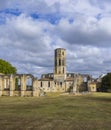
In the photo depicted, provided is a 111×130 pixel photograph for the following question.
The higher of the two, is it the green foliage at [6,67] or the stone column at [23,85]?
the green foliage at [6,67]

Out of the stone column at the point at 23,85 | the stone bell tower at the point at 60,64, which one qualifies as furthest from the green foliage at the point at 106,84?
the stone column at the point at 23,85

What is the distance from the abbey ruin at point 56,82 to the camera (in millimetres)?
68125

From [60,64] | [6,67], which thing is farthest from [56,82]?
[6,67]

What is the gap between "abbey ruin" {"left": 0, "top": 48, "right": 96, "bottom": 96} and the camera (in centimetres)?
6812

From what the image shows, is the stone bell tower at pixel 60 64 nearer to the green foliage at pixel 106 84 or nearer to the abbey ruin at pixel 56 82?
the abbey ruin at pixel 56 82

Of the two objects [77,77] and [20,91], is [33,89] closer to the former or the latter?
[20,91]

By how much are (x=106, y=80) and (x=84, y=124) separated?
93156 millimetres

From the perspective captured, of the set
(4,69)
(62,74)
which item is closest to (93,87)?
(62,74)

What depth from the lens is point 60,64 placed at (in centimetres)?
14125

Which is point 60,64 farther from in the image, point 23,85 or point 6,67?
point 23,85

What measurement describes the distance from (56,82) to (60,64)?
18.5m

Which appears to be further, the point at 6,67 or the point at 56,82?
the point at 56,82

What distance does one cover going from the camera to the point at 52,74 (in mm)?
147250

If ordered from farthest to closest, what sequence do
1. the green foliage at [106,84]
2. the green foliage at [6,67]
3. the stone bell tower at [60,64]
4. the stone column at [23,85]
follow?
the stone bell tower at [60,64], the green foliage at [106,84], the green foliage at [6,67], the stone column at [23,85]
